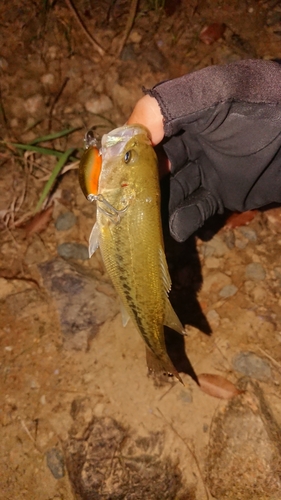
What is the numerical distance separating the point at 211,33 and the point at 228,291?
Result: 3.25m

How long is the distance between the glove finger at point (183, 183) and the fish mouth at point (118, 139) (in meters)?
0.92

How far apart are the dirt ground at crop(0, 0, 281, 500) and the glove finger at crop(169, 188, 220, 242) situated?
58cm

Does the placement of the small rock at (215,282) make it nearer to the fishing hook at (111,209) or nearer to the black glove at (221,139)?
the black glove at (221,139)

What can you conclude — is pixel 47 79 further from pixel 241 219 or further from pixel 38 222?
pixel 241 219

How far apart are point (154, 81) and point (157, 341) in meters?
3.24

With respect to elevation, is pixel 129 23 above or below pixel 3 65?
above

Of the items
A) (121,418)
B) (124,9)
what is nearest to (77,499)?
(121,418)

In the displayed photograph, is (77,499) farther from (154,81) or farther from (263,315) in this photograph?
(154,81)

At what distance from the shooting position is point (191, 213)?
3.44 metres

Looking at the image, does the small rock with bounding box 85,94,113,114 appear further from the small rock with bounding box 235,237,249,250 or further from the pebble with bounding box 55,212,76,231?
the small rock with bounding box 235,237,249,250

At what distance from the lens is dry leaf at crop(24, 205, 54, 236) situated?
418cm

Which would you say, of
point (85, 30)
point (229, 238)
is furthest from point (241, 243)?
point (85, 30)

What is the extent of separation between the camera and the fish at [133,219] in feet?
8.50

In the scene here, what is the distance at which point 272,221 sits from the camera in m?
4.15
